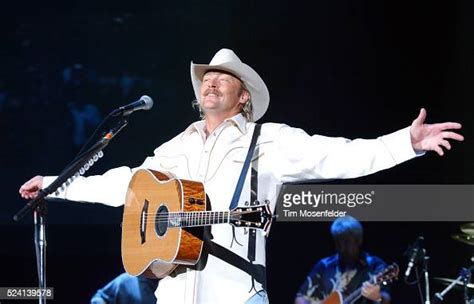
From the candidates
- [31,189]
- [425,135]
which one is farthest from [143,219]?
[425,135]

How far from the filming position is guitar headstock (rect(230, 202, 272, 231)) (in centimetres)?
368

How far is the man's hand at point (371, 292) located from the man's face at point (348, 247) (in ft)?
0.63

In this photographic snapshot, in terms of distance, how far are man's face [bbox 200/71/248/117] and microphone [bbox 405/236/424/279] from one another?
156 centimetres

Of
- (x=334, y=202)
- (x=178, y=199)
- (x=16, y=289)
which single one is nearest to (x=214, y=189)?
(x=178, y=199)

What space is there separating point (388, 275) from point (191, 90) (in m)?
1.80

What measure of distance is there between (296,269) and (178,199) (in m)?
1.78

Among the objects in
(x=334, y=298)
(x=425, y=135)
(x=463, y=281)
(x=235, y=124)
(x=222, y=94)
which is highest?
(x=222, y=94)

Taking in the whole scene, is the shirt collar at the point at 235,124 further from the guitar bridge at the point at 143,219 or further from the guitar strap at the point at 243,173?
the guitar bridge at the point at 143,219

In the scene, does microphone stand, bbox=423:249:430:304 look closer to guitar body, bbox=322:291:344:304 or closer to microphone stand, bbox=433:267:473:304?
microphone stand, bbox=433:267:473:304

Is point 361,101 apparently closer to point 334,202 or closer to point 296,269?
point 334,202

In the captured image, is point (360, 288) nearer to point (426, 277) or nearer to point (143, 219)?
point (426, 277)

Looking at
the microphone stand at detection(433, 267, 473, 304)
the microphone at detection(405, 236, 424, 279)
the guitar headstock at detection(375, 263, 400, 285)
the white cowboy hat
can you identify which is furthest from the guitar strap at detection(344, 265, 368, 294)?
the white cowboy hat

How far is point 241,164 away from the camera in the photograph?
4.00 meters

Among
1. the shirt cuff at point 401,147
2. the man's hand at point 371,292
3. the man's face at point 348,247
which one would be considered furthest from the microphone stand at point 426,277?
the shirt cuff at point 401,147
